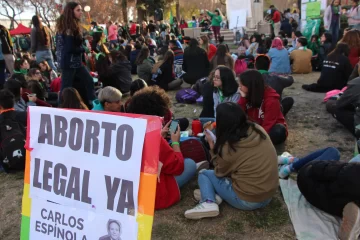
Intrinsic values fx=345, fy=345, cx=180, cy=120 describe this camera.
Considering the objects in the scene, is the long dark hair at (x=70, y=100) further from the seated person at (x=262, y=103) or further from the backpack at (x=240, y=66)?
the backpack at (x=240, y=66)

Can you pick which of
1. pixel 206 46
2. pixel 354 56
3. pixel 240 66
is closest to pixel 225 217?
pixel 240 66

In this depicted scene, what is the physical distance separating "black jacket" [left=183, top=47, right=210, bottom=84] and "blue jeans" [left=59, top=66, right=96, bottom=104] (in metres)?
2.76

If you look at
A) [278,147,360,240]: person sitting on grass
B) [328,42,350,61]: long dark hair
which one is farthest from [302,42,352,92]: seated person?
[278,147,360,240]: person sitting on grass

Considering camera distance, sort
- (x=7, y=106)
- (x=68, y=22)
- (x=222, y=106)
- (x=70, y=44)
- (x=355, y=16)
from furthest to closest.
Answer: (x=355, y=16), (x=70, y=44), (x=68, y=22), (x=7, y=106), (x=222, y=106)

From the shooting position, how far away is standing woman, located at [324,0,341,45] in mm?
10312

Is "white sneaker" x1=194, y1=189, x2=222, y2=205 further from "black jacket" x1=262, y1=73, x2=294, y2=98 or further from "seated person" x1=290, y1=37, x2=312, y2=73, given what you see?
"seated person" x1=290, y1=37, x2=312, y2=73

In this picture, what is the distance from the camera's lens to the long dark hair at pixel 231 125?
271 centimetres

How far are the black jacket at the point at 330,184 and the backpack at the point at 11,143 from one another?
3106 millimetres

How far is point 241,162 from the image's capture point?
2.78 metres

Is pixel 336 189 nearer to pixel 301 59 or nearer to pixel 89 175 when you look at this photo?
pixel 89 175

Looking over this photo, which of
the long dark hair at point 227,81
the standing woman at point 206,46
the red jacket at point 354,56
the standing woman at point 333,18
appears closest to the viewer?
the long dark hair at point 227,81

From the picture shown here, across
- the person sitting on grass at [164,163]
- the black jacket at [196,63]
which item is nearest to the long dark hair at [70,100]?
the person sitting on grass at [164,163]

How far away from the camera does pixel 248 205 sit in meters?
2.97

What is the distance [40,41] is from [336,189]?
6.95 metres
